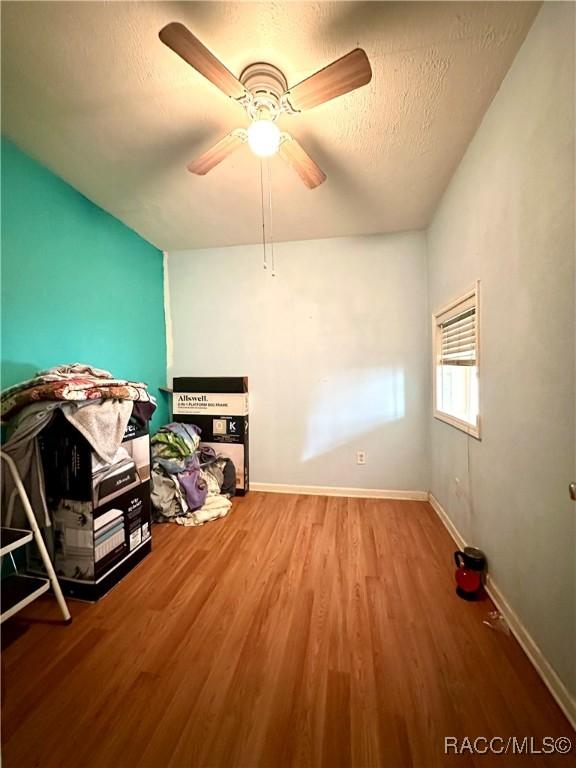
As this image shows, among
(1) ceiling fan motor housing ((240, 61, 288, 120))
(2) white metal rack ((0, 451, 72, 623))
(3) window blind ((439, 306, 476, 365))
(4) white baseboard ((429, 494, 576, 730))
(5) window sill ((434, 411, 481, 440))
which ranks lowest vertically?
(4) white baseboard ((429, 494, 576, 730))

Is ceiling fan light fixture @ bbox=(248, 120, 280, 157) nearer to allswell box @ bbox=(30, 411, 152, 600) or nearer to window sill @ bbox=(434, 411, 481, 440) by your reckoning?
allswell box @ bbox=(30, 411, 152, 600)

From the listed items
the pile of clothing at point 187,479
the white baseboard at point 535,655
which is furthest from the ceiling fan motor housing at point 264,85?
the white baseboard at point 535,655

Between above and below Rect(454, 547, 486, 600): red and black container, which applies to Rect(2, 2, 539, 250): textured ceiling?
above

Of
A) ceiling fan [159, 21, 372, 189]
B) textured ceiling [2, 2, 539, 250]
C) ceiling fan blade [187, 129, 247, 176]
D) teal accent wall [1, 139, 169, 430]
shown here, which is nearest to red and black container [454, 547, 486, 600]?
ceiling fan [159, 21, 372, 189]

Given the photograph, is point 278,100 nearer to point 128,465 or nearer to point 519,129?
point 519,129

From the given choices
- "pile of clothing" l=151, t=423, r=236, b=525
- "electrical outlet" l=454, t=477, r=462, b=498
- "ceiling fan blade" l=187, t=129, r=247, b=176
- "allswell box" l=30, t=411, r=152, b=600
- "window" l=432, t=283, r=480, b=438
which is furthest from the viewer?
"pile of clothing" l=151, t=423, r=236, b=525

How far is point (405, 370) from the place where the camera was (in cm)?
262

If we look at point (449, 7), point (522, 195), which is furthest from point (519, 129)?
point (449, 7)

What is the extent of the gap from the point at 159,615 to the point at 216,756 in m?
0.66

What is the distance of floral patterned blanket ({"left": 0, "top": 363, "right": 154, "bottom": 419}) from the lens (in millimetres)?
1337

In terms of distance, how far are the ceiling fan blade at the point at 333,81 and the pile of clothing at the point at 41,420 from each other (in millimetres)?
1662

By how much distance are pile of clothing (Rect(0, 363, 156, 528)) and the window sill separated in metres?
2.12

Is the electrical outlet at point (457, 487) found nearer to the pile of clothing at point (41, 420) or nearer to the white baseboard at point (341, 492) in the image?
the white baseboard at point (341, 492)

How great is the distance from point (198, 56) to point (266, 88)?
356 mm
